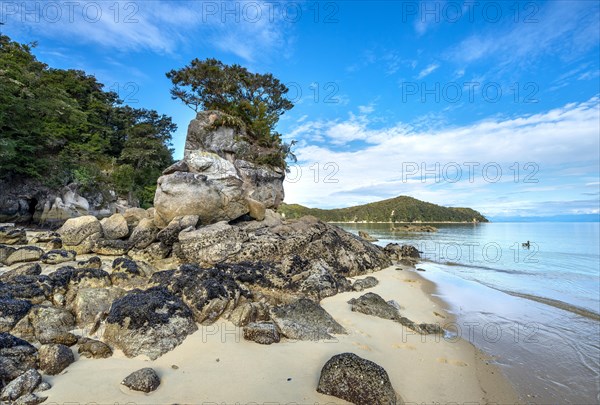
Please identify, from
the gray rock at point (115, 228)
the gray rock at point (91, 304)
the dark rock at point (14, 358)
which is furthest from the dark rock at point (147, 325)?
the gray rock at point (115, 228)

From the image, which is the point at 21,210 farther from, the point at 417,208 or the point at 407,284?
the point at 417,208

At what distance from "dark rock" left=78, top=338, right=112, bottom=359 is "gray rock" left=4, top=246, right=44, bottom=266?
697cm

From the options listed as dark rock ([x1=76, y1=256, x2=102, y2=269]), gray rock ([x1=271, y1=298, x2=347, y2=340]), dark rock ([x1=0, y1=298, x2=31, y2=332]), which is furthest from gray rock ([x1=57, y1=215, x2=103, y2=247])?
gray rock ([x1=271, y1=298, x2=347, y2=340])

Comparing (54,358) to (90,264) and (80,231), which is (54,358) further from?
(80,231)

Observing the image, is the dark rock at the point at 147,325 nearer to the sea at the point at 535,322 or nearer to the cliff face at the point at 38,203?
the sea at the point at 535,322

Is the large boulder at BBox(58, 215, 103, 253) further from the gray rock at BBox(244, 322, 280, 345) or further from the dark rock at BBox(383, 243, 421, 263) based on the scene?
the dark rock at BBox(383, 243, 421, 263)

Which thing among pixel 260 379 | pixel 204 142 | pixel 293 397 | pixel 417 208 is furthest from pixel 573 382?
pixel 417 208

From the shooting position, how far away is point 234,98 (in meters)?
31.0

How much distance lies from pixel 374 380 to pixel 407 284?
8.57 m

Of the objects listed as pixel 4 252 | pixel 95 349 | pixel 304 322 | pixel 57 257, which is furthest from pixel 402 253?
pixel 4 252

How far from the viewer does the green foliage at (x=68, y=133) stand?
20328 mm

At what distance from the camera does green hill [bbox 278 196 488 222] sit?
347 ft

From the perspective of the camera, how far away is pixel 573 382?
4820 millimetres

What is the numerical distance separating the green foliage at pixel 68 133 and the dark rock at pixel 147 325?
764 inches
